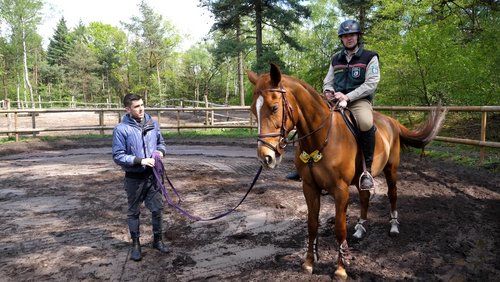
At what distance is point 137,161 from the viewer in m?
3.77

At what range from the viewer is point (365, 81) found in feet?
12.0

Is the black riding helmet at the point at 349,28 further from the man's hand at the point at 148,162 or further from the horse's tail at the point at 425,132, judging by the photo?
the man's hand at the point at 148,162

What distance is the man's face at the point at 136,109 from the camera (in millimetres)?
3890

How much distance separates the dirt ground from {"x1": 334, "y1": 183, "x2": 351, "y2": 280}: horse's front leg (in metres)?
0.13

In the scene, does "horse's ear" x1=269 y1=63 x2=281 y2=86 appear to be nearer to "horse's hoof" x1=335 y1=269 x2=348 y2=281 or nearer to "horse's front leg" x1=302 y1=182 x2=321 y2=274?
"horse's front leg" x1=302 y1=182 x2=321 y2=274

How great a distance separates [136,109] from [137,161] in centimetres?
62

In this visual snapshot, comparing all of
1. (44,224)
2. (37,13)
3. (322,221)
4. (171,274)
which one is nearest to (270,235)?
(322,221)

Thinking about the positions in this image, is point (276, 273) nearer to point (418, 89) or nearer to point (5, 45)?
point (418, 89)

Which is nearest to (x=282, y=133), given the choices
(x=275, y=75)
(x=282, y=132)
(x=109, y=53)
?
(x=282, y=132)

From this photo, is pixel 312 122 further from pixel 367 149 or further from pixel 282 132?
pixel 367 149

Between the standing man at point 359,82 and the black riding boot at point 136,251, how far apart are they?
262 centimetres

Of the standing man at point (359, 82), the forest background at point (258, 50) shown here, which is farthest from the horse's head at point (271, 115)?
the forest background at point (258, 50)

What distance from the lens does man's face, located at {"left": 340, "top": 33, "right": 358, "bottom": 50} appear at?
3.70 metres

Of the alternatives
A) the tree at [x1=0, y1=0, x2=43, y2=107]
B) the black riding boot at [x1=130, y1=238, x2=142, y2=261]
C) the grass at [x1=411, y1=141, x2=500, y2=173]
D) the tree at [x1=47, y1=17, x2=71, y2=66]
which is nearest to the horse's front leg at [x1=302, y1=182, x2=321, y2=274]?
the black riding boot at [x1=130, y1=238, x2=142, y2=261]
